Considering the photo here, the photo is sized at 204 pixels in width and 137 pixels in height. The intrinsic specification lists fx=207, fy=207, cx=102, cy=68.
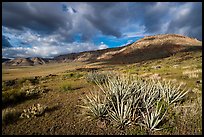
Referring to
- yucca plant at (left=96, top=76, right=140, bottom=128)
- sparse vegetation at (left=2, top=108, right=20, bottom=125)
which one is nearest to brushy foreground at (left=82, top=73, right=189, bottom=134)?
yucca plant at (left=96, top=76, right=140, bottom=128)

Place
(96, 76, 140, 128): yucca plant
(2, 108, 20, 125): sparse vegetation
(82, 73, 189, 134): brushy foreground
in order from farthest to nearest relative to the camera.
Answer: (2, 108, 20, 125): sparse vegetation → (96, 76, 140, 128): yucca plant → (82, 73, 189, 134): brushy foreground

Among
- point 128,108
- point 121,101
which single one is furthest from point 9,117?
point 128,108

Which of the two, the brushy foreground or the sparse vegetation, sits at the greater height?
the brushy foreground

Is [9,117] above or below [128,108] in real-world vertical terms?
below

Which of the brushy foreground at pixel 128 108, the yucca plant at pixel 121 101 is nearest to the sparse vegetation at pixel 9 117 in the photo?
the brushy foreground at pixel 128 108

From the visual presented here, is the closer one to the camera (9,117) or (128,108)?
(128,108)

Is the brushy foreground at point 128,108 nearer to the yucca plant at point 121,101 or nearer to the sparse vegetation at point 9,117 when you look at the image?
the yucca plant at point 121,101

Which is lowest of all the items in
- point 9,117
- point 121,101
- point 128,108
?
point 9,117

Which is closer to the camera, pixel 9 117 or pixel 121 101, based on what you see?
pixel 121 101

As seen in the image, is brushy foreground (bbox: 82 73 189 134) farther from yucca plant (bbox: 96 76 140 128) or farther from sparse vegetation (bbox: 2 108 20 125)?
sparse vegetation (bbox: 2 108 20 125)

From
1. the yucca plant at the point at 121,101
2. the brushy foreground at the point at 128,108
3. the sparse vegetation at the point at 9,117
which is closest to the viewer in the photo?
the brushy foreground at the point at 128,108

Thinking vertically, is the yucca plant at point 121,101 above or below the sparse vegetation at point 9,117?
above

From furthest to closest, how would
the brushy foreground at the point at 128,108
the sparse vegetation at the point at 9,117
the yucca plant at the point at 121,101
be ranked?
the sparse vegetation at the point at 9,117 < the yucca plant at the point at 121,101 < the brushy foreground at the point at 128,108

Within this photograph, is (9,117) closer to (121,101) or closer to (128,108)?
(121,101)
